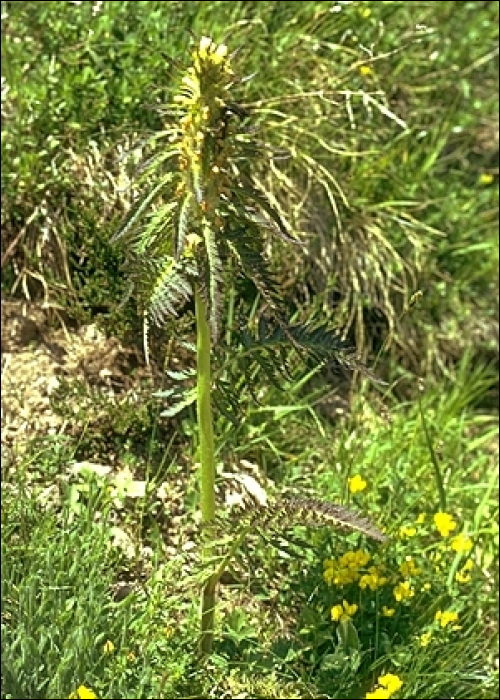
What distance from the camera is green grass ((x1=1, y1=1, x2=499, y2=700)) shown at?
2.60 metres

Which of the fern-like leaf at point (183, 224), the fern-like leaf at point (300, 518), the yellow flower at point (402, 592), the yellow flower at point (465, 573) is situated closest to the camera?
the fern-like leaf at point (183, 224)

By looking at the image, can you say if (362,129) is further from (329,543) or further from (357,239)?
(329,543)

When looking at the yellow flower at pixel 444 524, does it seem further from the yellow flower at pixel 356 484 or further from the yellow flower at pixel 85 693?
the yellow flower at pixel 85 693

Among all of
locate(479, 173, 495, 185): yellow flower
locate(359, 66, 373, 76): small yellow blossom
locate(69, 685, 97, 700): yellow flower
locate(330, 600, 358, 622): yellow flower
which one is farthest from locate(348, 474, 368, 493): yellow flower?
locate(479, 173, 495, 185): yellow flower

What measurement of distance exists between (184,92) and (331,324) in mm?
1277

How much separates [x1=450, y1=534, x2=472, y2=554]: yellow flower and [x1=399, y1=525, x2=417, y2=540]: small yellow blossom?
95mm

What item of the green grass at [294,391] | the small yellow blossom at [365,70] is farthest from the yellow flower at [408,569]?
the small yellow blossom at [365,70]

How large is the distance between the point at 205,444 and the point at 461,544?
0.74 m

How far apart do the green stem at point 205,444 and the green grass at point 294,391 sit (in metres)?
0.04

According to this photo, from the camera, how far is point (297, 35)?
11.8ft

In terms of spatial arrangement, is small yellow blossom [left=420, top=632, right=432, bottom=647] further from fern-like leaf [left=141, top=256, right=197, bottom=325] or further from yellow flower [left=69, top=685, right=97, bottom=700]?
fern-like leaf [left=141, top=256, right=197, bottom=325]

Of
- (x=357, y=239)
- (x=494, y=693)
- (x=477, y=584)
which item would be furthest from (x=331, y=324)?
(x=494, y=693)

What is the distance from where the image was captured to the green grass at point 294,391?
8.53 feet

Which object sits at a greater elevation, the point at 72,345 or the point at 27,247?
the point at 27,247
